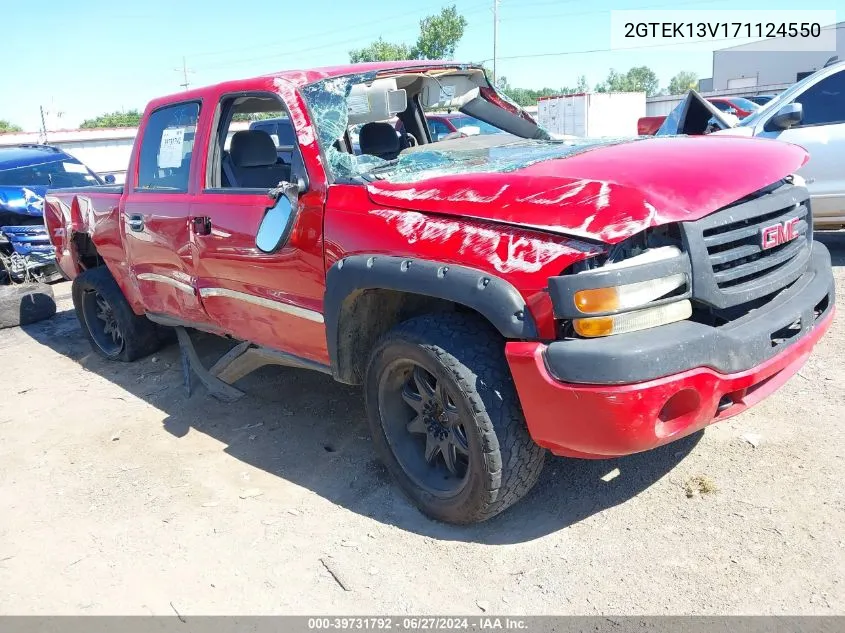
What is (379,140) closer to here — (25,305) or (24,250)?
(25,305)

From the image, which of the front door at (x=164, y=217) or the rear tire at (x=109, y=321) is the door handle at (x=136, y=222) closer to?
the front door at (x=164, y=217)

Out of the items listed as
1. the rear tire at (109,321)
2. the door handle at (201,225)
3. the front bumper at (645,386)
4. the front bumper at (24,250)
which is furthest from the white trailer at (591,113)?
the front bumper at (645,386)

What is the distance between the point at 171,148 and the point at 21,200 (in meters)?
6.00

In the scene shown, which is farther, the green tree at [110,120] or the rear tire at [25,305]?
the green tree at [110,120]

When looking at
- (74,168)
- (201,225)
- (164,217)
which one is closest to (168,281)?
(164,217)

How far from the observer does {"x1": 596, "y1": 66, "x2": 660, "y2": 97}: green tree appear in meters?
112

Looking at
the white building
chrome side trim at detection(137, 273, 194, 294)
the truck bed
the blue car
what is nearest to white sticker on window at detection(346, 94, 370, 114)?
chrome side trim at detection(137, 273, 194, 294)

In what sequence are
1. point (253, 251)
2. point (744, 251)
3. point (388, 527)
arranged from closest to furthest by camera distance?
point (744, 251)
point (388, 527)
point (253, 251)

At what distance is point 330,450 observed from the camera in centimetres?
381

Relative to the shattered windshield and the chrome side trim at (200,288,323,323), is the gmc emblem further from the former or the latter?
the chrome side trim at (200,288,323,323)

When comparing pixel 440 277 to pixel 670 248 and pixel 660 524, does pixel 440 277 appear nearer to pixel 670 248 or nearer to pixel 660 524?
pixel 670 248

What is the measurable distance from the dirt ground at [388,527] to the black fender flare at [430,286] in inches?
33.4

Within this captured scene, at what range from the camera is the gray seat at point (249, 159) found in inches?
158

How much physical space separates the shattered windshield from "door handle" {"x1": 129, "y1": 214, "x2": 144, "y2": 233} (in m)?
1.56
